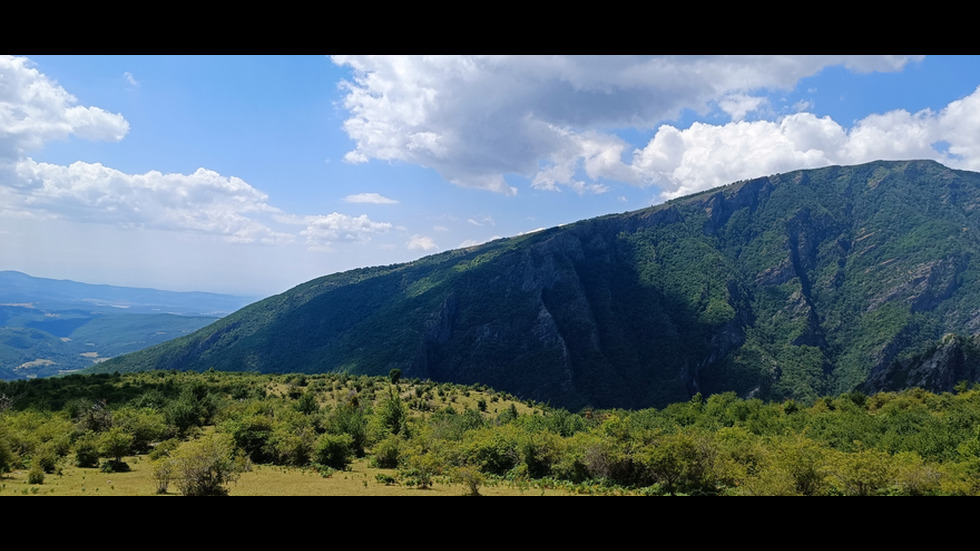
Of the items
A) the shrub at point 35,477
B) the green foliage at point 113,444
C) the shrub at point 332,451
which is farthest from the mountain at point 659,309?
the shrub at point 35,477

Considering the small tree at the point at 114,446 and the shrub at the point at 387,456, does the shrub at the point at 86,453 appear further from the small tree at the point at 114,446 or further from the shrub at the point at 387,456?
the shrub at the point at 387,456

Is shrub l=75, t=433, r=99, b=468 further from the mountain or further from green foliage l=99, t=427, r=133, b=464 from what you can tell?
the mountain

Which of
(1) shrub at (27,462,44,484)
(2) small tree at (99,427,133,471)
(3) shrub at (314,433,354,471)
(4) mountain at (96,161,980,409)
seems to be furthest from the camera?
(4) mountain at (96,161,980,409)

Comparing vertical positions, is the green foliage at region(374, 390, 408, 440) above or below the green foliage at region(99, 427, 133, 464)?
below

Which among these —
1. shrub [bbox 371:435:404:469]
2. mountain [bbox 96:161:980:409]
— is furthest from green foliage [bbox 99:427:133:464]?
mountain [bbox 96:161:980:409]
